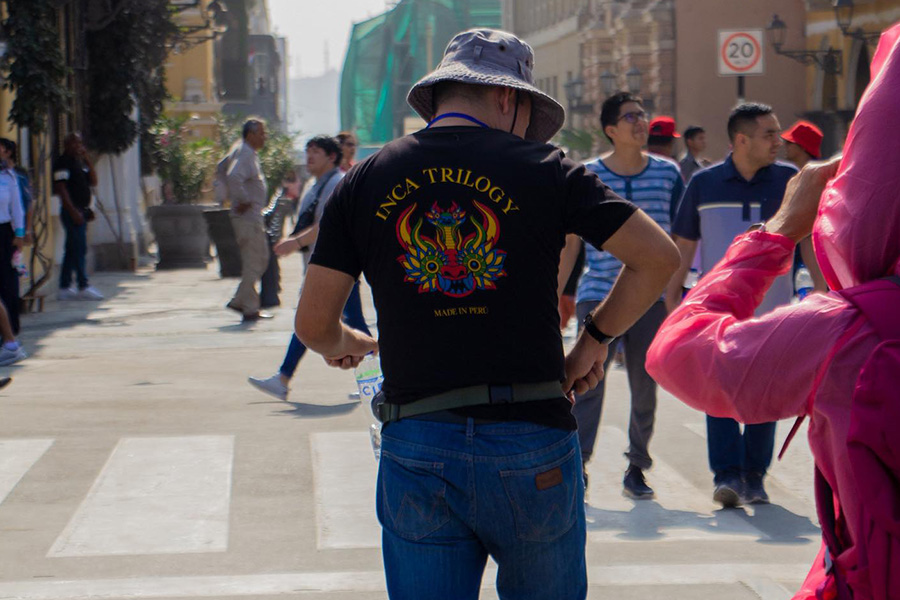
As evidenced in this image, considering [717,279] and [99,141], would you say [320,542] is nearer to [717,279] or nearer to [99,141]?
[717,279]

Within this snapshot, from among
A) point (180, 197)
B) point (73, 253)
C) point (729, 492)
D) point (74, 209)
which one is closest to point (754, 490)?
point (729, 492)

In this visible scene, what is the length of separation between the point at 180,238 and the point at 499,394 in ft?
69.5

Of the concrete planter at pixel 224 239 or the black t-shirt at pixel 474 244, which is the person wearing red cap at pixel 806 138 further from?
the concrete planter at pixel 224 239

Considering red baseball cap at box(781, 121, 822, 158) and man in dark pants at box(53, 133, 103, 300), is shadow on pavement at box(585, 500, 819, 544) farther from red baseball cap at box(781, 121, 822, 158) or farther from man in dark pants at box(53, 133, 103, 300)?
man in dark pants at box(53, 133, 103, 300)

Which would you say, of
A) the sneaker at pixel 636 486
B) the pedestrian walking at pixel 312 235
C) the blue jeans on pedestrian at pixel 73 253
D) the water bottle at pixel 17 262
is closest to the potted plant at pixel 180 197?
the blue jeans on pedestrian at pixel 73 253

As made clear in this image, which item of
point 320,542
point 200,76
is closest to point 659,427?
point 320,542

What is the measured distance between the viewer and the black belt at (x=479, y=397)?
2793mm

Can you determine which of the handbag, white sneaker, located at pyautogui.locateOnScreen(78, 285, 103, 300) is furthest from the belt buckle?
white sneaker, located at pyautogui.locateOnScreen(78, 285, 103, 300)

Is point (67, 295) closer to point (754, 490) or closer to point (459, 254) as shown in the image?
point (754, 490)

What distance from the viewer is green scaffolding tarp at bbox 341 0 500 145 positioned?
246ft

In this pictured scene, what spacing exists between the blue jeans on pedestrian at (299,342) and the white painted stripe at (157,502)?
125 cm

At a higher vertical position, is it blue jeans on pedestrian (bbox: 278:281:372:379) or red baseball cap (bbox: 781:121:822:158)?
red baseball cap (bbox: 781:121:822:158)

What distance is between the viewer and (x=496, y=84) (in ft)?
9.58

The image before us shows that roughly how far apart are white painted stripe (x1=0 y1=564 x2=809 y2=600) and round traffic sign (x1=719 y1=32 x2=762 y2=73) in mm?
16829
